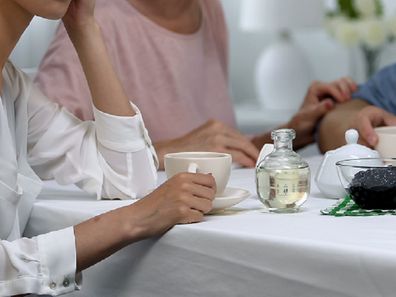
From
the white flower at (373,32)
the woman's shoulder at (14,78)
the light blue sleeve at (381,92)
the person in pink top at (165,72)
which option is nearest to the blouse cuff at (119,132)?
the woman's shoulder at (14,78)

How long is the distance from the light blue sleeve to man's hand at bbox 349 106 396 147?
0.16m

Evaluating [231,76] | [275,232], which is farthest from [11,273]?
[231,76]

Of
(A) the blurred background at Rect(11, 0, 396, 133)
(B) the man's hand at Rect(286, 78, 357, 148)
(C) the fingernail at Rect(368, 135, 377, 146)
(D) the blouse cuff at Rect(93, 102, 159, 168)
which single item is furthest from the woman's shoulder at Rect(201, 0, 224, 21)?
(A) the blurred background at Rect(11, 0, 396, 133)

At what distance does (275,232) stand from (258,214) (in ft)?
0.52

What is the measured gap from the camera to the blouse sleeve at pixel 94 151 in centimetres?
178

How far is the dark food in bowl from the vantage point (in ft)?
4.99

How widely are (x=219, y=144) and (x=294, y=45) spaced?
203 cm

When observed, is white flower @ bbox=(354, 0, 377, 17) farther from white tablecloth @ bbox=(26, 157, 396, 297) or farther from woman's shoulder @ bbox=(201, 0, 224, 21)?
white tablecloth @ bbox=(26, 157, 396, 297)

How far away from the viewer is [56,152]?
182cm

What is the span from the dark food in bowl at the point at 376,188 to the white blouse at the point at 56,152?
0.43m

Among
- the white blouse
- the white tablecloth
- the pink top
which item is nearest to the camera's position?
the white tablecloth

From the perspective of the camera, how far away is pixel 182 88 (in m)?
2.48

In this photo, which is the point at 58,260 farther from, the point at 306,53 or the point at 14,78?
the point at 306,53

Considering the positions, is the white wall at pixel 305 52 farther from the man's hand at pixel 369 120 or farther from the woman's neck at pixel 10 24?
the woman's neck at pixel 10 24
